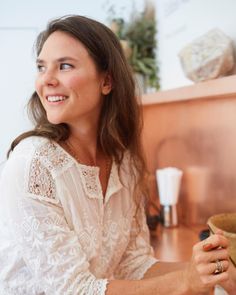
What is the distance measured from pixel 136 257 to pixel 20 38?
6.63 ft

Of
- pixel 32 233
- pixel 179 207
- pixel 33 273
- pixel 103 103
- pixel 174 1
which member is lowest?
pixel 179 207

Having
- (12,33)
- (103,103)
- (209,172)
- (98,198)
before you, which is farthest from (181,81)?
(12,33)

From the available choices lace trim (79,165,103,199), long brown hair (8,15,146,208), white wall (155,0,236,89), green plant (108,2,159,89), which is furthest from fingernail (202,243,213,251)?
green plant (108,2,159,89)

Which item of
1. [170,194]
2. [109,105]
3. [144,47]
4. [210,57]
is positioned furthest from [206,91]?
[144,47]

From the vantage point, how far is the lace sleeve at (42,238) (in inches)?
30.5

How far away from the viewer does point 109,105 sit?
102 centimetres

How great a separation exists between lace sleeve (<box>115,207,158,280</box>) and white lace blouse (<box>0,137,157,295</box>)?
0.25 feet

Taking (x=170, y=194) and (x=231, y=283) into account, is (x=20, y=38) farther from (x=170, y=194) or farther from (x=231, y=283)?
(x=231, y=283)

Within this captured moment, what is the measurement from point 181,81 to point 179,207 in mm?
577

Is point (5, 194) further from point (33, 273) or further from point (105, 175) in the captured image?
point (105, 175)

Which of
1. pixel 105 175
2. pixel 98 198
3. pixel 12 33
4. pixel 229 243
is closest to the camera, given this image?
pixel 229 243

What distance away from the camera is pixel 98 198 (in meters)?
0.94

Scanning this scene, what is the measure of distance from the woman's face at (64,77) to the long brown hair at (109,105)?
26 mm

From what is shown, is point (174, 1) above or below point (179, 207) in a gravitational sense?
above
